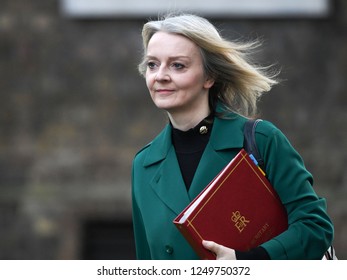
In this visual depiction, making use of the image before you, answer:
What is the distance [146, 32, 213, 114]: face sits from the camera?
3885 millimetres

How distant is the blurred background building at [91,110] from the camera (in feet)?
34.7

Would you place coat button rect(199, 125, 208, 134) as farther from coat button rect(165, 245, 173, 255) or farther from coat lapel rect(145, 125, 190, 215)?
coat button rect(165, 245, 173, 255)

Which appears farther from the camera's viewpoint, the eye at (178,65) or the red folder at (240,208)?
the eye at (178,65)

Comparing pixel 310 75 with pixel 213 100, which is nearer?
pixel 213 100

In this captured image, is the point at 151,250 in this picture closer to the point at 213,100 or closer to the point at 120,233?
the point at 213,100

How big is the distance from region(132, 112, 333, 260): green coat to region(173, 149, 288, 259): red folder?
49mm

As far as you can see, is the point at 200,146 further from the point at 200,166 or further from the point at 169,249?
the point at 169,249

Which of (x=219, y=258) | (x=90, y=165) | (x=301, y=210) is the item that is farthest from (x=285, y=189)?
(x=90, y=165)

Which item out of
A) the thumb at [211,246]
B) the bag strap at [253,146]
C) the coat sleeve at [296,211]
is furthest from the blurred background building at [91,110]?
the thumb at [211,246]

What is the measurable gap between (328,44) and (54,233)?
330 cm

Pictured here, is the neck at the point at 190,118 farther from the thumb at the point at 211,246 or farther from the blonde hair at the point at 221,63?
the thumb at the point at 211,246

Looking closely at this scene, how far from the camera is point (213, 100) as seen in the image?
406 cm

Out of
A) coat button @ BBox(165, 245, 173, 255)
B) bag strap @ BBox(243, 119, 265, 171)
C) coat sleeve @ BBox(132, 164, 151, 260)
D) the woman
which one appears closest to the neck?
Result: the woman

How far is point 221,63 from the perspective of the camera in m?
3.99
